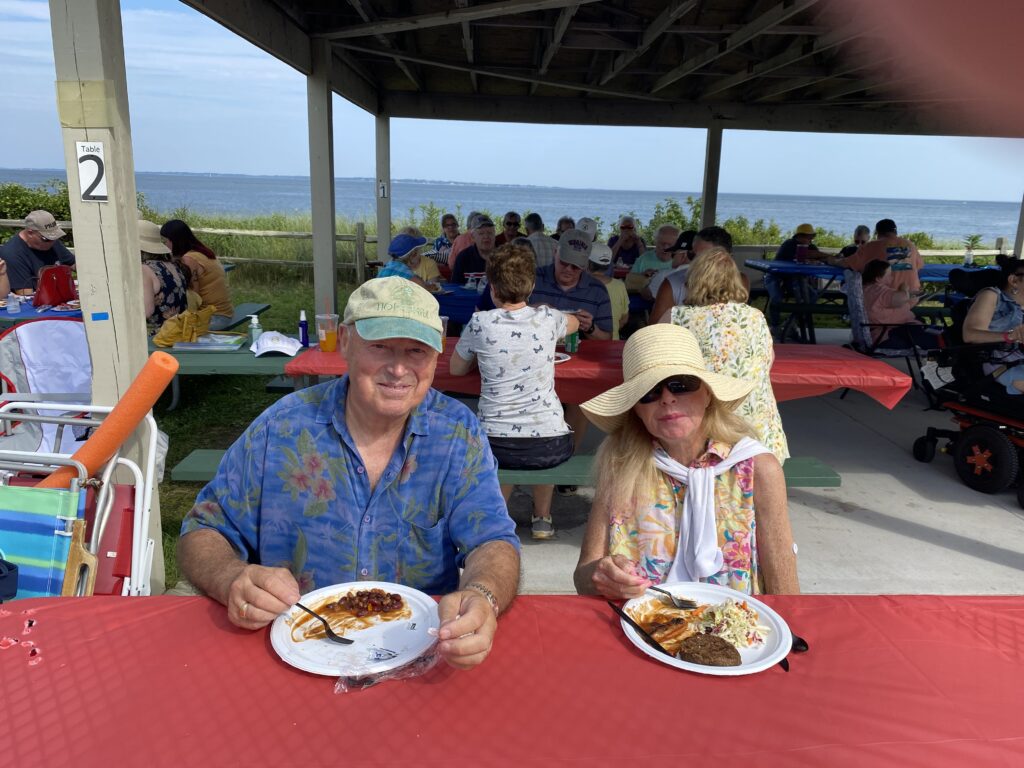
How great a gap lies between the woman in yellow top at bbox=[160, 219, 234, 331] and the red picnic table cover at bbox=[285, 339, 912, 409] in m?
2.32

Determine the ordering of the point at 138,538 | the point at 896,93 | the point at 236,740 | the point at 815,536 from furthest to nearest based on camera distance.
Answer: the point at 896,93 < the point at 815,536 < the point at 138,538 < the point at 236,740

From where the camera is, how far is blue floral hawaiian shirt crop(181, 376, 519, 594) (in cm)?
168

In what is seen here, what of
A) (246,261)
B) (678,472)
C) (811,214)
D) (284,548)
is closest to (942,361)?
(678,472)

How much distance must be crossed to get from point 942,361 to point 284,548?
15.6 ft

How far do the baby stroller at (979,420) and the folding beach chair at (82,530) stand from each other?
4.75 metres

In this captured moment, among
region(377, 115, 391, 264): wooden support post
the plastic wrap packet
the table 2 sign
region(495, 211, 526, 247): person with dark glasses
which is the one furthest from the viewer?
region(377, 115, 391, 264): wooden support post

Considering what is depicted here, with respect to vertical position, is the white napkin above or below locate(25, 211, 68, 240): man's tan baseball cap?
below

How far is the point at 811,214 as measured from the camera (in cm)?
7981

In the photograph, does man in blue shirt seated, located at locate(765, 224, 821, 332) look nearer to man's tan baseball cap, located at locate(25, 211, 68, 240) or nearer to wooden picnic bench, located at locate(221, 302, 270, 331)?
wooden picnic bench, located at locate(221, 302, 270, 331)

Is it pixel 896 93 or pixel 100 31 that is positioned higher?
pixel 896 93

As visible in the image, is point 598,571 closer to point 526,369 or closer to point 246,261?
point 526,369

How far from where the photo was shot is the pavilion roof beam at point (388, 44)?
639 cm

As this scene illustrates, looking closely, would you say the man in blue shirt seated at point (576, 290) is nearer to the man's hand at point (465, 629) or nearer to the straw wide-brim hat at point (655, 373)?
the straw wide-brim hat at point (655, 373)

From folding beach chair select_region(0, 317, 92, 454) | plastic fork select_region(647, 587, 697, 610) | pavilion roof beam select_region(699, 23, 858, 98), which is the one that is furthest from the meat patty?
pavilion roof beam select_region(699, 23, 858, 98)
